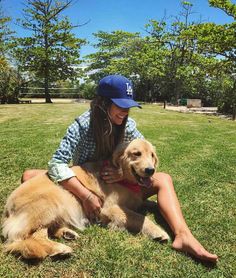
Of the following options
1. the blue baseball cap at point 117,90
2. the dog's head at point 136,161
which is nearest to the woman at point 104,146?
the blue baseball cap at point 117,90

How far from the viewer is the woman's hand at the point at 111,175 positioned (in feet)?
11.2

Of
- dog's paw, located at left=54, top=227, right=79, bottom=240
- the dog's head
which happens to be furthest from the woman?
dog's paw, located at left=54, top=227, right=79, bottom=240

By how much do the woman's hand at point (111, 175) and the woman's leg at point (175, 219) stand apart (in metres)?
0.39

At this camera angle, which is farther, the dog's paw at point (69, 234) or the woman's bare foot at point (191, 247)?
the dog's paw at point (69, 234)

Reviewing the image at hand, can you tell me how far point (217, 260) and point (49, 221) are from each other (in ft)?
4.70

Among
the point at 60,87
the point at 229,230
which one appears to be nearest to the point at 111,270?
the point at 229,230

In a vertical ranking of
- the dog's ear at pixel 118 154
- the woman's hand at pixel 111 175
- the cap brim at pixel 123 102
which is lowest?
the woman's hand at pixel 111 175

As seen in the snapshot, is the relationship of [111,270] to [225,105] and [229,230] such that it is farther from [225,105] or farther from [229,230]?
[225,105]

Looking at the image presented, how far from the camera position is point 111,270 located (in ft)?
8.69

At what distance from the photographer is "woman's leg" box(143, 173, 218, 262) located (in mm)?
2789

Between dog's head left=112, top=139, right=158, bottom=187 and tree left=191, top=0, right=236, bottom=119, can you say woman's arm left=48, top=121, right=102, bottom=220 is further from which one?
tree left=191, top=0, right=236, bottom=119

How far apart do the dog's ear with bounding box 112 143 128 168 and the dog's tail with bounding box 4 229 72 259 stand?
101 cm

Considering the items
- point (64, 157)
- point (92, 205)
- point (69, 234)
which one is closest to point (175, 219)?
point (92, 205)

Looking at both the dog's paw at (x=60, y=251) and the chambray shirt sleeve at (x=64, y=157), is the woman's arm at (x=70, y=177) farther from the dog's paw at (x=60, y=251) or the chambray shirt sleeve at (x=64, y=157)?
the dog's paw at (x=60, y=251)
